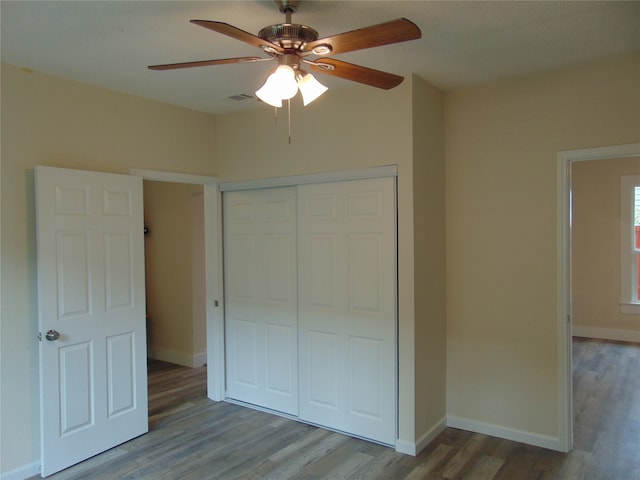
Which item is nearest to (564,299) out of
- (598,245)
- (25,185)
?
(25,185)

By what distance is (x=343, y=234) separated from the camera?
353 centimetres

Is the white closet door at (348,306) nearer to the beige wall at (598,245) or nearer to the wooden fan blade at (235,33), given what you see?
the wooden fan blade at (235,33)

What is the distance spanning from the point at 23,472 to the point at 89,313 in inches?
41.7

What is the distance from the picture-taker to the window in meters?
6.23

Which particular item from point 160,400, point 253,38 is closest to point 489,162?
point 253,38

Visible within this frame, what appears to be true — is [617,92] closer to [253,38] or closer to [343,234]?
[343,234]

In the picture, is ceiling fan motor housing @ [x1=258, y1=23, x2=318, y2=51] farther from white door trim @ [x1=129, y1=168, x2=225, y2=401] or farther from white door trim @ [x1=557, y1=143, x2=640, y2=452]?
Answer: white door trim @ [x1=129, y1=168, x2=225, y2=401]

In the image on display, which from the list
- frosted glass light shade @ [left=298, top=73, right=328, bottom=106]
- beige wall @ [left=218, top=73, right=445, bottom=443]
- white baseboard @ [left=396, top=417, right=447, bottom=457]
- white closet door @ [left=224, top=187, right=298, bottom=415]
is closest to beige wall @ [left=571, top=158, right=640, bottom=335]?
beige wall @ [left=218, top=73, right=445, bottom=443]

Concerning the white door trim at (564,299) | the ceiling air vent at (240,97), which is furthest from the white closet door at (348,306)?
the white door trim at (564,299)

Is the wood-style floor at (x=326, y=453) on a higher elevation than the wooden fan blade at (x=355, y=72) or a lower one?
lower

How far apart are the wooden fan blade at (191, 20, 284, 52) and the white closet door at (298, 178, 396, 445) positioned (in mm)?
1614

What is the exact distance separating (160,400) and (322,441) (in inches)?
68.8

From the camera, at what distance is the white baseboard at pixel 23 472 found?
2.90m

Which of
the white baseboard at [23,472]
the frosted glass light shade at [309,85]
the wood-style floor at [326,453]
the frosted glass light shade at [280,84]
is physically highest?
the frosted glass light shade at [309,85]
